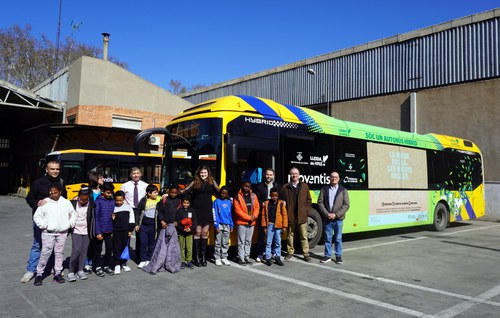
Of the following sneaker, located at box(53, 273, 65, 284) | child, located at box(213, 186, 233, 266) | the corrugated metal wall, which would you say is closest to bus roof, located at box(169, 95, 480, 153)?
child, located at box(213, 186, 233, 266)

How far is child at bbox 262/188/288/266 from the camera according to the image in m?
7.26

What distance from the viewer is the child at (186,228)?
6781 mm

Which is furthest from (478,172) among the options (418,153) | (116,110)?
(116,110)

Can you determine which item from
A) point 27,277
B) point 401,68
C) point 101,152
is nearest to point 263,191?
point 27,277

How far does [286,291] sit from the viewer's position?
217 inches

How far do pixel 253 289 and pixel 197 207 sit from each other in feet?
6.54

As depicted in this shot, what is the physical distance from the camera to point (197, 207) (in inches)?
273

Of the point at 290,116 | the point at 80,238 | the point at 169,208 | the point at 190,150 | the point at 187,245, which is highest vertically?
the point at 290,116

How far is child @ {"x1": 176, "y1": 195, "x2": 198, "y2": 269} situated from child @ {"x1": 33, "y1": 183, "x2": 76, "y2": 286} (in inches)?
72.7

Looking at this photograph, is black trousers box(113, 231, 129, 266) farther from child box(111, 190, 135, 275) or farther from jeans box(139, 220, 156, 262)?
jeans box(139, 220, 156, 262)

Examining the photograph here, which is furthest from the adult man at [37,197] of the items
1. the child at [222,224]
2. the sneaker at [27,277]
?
the child at [222,224]

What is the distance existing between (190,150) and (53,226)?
118 inches

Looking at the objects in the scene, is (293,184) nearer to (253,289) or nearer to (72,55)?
(253,289)

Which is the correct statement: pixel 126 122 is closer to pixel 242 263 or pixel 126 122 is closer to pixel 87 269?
pixel 87 269
